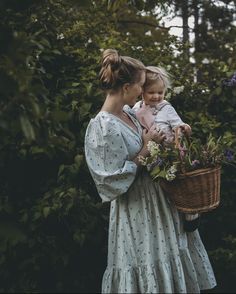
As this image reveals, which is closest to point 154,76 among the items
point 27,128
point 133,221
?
point 133,221

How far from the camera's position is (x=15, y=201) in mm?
4930

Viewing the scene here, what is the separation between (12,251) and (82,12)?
588 centimetres

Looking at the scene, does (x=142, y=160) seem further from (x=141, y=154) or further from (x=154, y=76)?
(x=154, y=76)

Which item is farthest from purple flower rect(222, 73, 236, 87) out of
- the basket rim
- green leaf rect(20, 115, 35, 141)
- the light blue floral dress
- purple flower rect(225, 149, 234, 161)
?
green leaf rect(20, 115, 35, 141)

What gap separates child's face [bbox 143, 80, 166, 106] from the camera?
13.7 feet

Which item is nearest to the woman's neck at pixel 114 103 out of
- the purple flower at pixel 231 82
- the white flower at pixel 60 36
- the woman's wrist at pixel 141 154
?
the woman's wrist at pixel 141 154

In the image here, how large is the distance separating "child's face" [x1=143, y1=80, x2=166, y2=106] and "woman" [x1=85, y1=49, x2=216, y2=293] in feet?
0.78

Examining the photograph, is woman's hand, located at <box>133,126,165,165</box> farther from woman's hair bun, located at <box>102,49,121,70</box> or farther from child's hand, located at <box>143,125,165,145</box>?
woman's hair bun, located at <box>102,49,121,70</box>

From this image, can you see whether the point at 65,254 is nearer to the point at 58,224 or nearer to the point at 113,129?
the point at 58,224

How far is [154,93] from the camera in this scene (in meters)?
4.21

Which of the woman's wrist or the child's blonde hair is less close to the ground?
the child's blonde hair

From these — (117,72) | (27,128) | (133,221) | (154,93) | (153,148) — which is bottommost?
(133,221)

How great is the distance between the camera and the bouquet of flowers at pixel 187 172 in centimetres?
374

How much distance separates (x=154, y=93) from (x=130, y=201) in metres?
0.72
